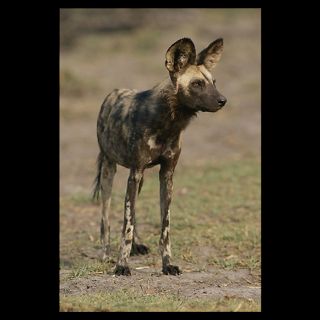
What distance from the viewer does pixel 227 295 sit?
18.8 feet

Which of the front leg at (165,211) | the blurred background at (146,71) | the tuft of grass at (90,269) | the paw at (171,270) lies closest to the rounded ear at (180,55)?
the front leg at (165,211)

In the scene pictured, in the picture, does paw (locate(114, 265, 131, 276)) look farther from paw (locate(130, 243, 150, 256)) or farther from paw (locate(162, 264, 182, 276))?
paw (locate(130, 243, 150, 256))

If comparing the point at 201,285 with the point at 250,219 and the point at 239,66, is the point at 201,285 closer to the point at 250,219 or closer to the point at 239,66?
the point at 250,219

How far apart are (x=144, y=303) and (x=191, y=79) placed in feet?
6.85

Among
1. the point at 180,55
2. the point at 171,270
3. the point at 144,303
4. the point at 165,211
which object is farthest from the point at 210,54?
the point at 144,303

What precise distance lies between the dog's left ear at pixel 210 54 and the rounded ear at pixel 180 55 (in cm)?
15

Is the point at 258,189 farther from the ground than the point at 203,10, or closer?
closer

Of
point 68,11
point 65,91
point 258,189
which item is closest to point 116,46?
point 68,11

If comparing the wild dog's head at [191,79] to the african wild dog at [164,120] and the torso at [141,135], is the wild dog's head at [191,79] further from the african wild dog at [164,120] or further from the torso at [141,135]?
the torso at [141,135]

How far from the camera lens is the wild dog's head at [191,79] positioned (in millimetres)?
6234

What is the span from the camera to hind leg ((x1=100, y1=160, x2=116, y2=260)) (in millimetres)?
7520

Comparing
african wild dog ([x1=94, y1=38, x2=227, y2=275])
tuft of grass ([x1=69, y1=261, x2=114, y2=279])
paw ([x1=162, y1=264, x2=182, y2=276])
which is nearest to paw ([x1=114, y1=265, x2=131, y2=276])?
african wild dog ([x1=94, y1=38, x2=227, y2=275])

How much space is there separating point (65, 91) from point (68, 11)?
22.3ft

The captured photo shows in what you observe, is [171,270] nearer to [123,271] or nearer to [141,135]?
[123,271]
